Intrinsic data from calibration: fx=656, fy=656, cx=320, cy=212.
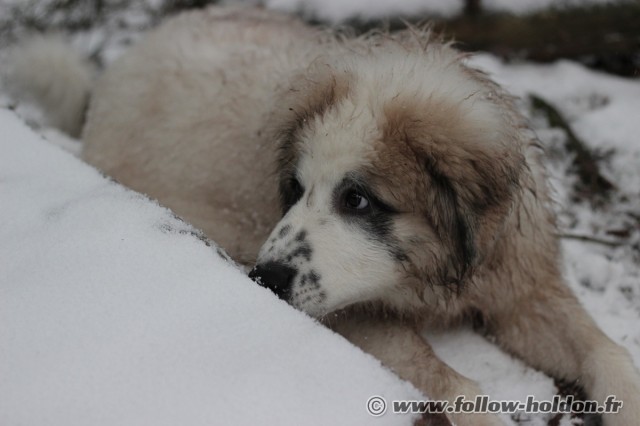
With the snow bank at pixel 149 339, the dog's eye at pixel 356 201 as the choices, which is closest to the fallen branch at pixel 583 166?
the dog's eye at pixel 356 201

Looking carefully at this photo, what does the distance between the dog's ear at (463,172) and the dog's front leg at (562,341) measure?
55cm

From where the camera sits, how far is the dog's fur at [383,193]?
2.54m

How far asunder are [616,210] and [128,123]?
2983mm

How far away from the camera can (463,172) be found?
99.5 inches

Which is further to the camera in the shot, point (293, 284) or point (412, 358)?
point (412, 358)

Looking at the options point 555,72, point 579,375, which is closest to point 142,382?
point 579,375

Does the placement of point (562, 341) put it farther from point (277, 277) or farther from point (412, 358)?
point (277, 277)

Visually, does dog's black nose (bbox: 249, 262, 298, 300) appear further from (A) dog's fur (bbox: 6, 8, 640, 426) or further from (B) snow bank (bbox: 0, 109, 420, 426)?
(B) snow bank (bbox: 0, 109, 420, 426)

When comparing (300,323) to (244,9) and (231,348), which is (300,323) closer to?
(231,348)

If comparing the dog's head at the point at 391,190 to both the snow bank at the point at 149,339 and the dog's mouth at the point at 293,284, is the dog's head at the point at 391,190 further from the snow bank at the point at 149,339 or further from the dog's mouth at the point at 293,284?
the snow bank at the point at 149,339

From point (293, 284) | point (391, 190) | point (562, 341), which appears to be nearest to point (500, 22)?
point (562, 341)

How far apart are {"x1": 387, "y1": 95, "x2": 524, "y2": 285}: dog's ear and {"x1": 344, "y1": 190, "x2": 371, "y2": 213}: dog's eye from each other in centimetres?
24

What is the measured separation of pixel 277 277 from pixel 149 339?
0.66m

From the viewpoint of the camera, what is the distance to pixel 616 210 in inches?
157
